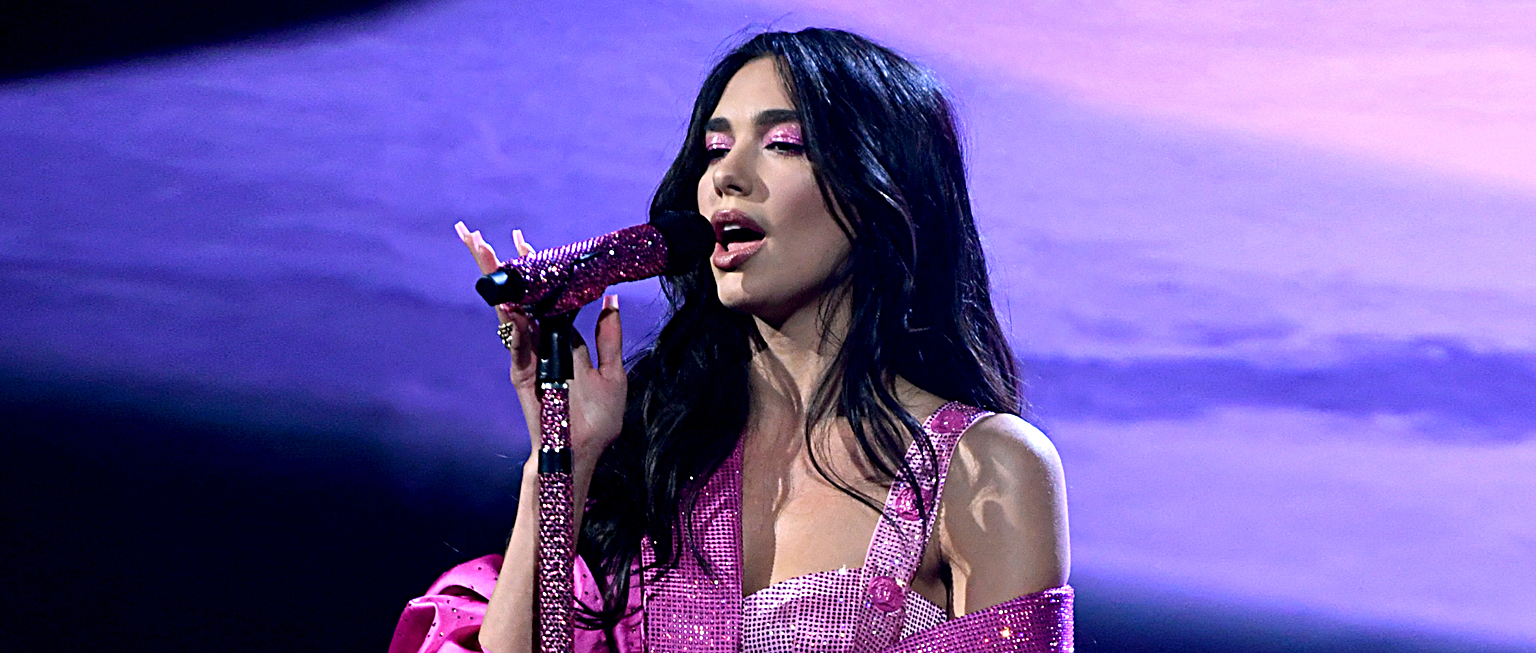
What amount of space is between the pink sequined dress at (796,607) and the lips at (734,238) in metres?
0.25

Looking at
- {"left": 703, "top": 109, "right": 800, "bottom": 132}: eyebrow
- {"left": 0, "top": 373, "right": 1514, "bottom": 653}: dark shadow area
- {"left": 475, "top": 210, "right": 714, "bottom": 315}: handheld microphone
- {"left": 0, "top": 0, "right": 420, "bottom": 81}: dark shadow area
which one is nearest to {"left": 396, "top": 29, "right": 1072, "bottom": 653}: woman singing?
{"left": 703, "top": 109, "right": 800, "bottom": 132}: eyebrow

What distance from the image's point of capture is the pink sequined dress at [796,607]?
53.9 inches

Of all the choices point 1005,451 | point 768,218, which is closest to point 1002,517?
point 1005,451

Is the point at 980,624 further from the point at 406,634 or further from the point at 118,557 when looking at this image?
the point at 118,557

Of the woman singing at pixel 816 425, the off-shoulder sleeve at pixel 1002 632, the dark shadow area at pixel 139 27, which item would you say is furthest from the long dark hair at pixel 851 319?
the dark shadow area at pixel 139 27

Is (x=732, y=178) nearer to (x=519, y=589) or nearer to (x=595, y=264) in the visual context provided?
(x=595, y=264)

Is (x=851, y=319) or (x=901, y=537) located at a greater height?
(x=851, y=319)

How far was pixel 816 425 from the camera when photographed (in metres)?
1.55

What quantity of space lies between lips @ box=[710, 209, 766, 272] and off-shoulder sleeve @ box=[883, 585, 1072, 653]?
410mm

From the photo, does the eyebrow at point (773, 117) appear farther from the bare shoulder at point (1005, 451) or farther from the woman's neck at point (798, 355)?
the bare shoulder at point (1005, 451)

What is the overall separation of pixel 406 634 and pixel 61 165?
118cm

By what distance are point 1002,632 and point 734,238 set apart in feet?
1.54

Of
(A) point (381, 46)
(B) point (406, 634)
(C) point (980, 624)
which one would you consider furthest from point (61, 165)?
(C) point (980, 624)

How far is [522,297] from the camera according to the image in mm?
1096
